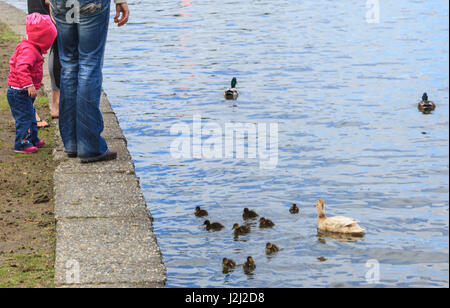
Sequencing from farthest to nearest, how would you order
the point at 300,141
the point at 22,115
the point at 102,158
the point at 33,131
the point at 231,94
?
1. the point at 231,94
2. the point at 300,141
3. the point at 33,131
4. the point at 22,115
5. the point at 102,158

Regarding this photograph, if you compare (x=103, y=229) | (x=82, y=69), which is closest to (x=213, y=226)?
(x=103, y=229)

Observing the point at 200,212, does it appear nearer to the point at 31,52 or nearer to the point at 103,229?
the point at 103,229

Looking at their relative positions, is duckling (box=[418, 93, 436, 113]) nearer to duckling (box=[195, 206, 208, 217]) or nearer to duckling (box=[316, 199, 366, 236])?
duckling (box=[316, 199, 366, 236])

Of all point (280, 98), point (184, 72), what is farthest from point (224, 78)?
point (280, 98)

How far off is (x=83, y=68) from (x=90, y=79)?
125mm

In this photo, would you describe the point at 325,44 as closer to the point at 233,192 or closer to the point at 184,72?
the point at 184,72

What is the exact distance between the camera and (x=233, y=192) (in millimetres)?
8641

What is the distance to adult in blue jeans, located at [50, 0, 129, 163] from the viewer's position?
755 cm

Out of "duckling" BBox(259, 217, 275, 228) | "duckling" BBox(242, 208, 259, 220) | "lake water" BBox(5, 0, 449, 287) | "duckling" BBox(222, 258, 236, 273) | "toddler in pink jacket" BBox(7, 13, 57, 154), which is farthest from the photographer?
"toddler in pink jacket" BBox(7, 13, 57, 154)

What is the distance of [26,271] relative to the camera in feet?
19.3

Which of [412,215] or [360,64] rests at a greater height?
[360,64]

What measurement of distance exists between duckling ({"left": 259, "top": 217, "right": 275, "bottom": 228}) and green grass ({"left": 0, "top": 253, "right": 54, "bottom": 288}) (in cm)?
227

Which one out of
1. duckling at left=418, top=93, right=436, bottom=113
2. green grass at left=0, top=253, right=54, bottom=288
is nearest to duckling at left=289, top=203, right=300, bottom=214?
green grass at left=0, top=253, right=54, bottom=288

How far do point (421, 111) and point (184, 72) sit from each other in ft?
16.5
